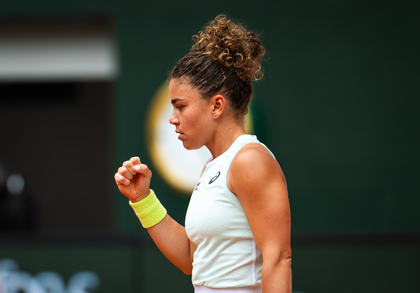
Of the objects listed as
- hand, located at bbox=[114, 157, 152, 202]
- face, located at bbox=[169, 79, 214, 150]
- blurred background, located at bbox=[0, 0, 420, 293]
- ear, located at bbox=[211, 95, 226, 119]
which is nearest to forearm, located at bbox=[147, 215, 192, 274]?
hand, located at bbox=[114, 157, 152, 202]

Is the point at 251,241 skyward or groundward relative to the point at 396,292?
skyward

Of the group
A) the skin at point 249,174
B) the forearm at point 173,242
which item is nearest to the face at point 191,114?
the skin at point 249,174

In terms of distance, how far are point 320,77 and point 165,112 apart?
138 cm

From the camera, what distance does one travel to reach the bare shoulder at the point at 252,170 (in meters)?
1.30

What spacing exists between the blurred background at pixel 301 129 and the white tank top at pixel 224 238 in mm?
2487

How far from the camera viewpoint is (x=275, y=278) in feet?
4.13

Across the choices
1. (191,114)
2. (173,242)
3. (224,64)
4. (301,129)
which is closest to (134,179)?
(173,242)

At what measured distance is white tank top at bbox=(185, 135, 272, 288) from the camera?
1.36 meters

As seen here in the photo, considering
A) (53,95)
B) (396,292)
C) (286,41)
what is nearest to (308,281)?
(396,292)

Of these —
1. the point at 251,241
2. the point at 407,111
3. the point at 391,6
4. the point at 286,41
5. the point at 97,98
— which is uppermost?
the point at 391,6

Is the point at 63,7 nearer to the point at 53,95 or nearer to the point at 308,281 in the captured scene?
the point at 53,95

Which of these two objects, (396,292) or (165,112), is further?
(165,112)

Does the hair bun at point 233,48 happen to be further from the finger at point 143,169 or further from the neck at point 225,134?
the finger at point 143,169

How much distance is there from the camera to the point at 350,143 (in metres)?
4.13
